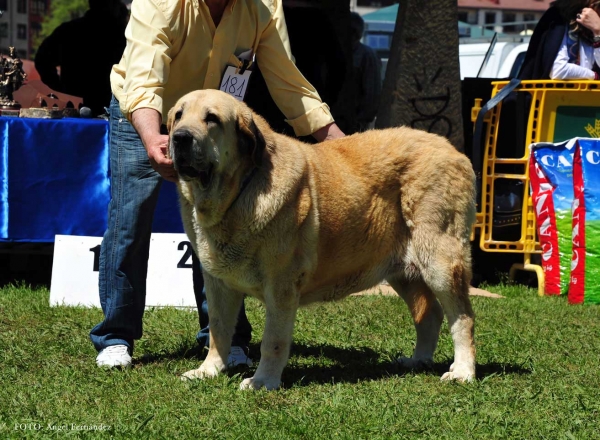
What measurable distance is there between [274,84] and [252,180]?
853 millimetres

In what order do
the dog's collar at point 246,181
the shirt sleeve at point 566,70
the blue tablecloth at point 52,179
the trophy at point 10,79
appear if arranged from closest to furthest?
the dog's collar at point 246,181, the blue tablecloth at point 52,179, the trophy at point 10,79, the shirt sleeve at point 566,70

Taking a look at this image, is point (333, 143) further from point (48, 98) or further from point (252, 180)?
point (48, 98)

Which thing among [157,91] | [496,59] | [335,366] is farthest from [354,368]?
[496,59]

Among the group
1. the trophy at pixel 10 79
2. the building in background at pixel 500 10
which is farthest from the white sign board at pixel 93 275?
the building in background at pixel 500 10

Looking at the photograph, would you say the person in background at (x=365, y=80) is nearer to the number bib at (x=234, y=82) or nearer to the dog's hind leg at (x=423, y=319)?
the dog's hind leg at (x=423, y=319)

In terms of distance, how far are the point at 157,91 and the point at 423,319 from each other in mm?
1852

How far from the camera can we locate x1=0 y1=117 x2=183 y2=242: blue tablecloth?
673cm

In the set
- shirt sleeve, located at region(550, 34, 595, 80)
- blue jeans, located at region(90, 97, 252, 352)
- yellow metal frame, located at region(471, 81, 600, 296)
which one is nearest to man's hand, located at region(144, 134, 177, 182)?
blue jeans, located at region(90, 97, 252, 352)

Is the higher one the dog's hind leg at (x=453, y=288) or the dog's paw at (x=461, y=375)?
the dog's hind leg at (x=453, y=288)

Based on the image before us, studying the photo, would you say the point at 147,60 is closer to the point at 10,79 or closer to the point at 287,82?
the point at 287,82

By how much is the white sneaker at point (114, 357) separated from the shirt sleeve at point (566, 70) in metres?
4.60

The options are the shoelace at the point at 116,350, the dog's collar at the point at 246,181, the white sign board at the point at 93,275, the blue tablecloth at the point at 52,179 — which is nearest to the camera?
the dog's collar at the point at 246,181

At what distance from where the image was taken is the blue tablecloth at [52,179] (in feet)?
22.1

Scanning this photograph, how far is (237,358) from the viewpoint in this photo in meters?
4.79
